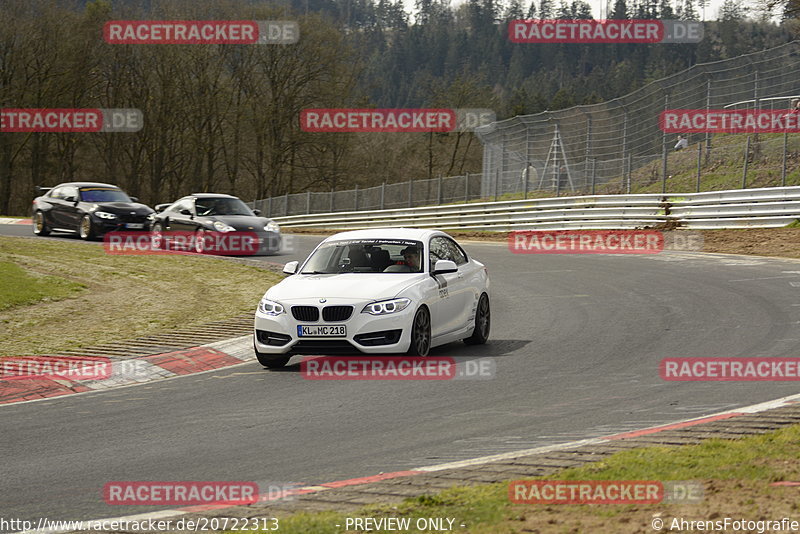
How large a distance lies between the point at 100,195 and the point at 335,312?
20.2m

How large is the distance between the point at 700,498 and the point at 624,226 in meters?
26.3

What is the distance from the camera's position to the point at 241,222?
26344 millimetres

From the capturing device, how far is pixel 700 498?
5520 mm

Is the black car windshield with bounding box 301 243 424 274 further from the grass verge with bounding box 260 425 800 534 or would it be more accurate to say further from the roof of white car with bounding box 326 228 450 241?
the grass verge with bounding box 260 425 800 534

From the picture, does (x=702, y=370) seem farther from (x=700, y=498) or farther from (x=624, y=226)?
(x=624, y=226)

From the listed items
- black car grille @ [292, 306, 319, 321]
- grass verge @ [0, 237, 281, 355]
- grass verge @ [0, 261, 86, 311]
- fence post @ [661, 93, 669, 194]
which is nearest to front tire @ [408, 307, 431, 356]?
black car grille @ [292, 306, 319, 321]

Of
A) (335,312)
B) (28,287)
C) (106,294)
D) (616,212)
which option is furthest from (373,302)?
(616,212)

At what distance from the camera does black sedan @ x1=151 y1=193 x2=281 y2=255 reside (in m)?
26.2

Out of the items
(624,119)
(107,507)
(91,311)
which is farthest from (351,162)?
(107,507)

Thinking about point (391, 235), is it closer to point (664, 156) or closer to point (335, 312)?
point (335, 312)

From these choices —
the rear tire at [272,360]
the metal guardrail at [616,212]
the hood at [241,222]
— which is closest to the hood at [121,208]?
the hood at [241,222]

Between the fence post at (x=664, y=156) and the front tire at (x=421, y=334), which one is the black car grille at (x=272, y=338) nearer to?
the front tire at (x=421, y=334)

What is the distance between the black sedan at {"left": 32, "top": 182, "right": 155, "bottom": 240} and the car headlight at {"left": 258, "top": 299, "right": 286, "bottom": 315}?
56.3ft

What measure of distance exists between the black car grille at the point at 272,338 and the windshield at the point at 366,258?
49.1 inches
